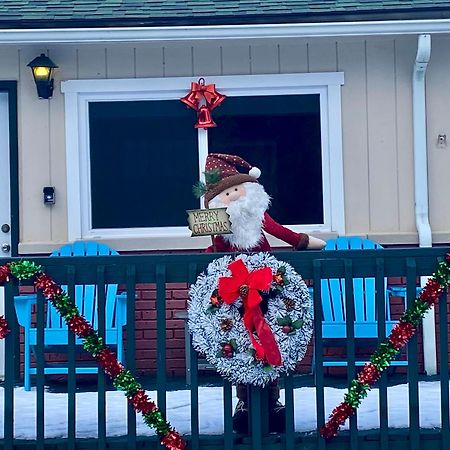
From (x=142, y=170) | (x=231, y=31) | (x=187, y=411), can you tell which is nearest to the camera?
(x=187, y=411)

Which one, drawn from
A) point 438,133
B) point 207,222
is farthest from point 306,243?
point 438,133

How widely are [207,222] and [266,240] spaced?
638 millimetres

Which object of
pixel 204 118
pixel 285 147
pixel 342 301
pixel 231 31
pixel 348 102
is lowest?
pixel 342 301

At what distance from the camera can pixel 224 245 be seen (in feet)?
15.7

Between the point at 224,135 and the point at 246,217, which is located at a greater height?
the point at 224,135

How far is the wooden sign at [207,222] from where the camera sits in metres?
4.41

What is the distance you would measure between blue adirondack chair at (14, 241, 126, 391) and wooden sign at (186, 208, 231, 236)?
1672 mm

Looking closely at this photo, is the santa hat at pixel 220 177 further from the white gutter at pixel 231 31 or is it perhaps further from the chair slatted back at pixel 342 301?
the chair slatted back at pixel 342 301

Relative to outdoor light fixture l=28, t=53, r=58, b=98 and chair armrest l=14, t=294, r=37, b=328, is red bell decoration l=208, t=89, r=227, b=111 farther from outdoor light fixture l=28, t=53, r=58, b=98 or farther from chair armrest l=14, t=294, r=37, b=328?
chair armrest l=14, t=294, r=37, b=328

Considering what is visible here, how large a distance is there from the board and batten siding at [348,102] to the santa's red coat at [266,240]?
175cm

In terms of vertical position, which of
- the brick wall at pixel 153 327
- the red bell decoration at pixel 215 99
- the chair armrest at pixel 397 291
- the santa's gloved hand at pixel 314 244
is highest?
the red bell decoration at pixel 215 99

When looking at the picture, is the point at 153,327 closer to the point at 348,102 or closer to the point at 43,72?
the point at 43,72

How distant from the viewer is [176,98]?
6684 millimetres

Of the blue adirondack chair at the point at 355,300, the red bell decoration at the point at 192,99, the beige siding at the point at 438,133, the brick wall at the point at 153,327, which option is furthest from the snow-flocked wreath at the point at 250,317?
the beige siding at the point at 438,133
